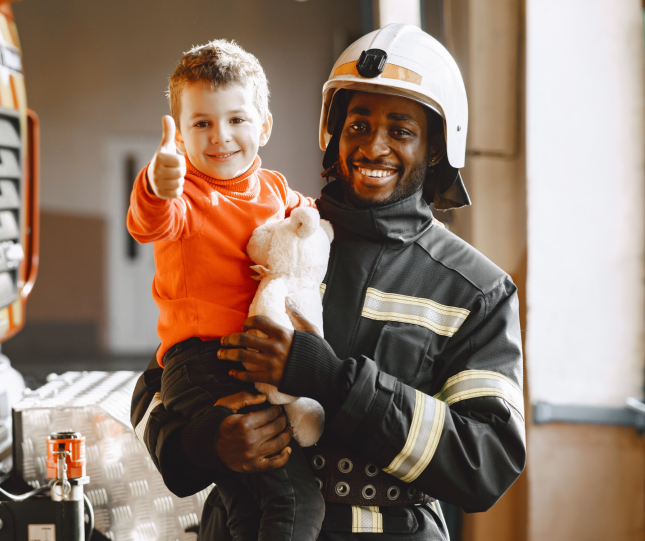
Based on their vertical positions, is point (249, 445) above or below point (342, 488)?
above

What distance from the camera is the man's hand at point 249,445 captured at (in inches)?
47.8

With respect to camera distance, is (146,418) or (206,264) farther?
(146,418)

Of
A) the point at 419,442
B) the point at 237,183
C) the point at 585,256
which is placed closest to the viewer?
the point at 419,442

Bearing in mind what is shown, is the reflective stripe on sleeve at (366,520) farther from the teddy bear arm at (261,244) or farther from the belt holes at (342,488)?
the teddy bear arm at (261,244)

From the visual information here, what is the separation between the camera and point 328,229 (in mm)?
1494

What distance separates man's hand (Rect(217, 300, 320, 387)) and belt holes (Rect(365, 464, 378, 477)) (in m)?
0.31

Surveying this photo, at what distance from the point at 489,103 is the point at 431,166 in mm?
1209

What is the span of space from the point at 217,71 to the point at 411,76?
0.50 metres

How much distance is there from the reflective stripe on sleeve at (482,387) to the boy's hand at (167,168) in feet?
2.43

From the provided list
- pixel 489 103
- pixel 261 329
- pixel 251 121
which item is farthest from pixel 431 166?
pixel 489 103

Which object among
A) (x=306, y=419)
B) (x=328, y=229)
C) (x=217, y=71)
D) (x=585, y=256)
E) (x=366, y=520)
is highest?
(x=217, y=71)

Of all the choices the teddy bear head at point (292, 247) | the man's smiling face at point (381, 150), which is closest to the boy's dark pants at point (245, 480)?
the teddy bear head at point (292, 247)

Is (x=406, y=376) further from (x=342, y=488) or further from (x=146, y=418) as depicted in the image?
(x=146, y=418)

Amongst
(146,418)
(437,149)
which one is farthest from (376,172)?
(146,418)
